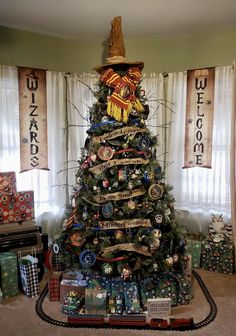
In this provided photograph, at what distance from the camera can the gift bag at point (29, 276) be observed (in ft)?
8.45

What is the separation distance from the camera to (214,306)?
8.06 feet

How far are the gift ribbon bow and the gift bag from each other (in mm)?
1448

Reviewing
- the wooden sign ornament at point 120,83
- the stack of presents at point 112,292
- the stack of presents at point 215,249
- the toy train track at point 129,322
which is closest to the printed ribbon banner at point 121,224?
the stack of presents at point 112,292

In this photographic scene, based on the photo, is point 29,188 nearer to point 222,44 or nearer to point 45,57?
point 45,57

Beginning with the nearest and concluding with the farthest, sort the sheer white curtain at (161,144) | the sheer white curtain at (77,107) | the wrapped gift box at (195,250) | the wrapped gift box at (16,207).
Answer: the wrapped gift box at (16,207) < the wrapped gift box at (195,250) < the sheer white curtain at (161,144) < the sheer white curtain at (77,107)

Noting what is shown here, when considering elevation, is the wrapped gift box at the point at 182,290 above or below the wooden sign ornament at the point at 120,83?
below

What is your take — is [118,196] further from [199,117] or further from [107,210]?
[199,117]

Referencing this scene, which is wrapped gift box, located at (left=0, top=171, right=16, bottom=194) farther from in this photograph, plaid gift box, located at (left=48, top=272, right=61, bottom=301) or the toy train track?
the toy train track

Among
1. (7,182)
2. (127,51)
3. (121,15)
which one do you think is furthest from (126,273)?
(127,51)

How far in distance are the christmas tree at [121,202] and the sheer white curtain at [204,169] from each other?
3.24 feet

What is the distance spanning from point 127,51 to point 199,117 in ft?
3.68

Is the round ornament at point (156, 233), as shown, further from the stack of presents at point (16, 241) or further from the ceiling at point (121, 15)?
the ceiling at point (121, 15)

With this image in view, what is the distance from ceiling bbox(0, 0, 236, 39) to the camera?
8.56 ft

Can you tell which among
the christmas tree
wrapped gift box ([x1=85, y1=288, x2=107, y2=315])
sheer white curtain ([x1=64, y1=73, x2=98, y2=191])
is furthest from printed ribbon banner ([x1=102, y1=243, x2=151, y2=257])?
sheer white curtain ([x1=64, y1=73, x2=98, y2=191])
